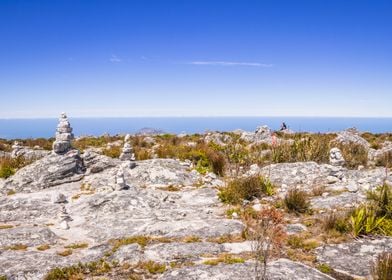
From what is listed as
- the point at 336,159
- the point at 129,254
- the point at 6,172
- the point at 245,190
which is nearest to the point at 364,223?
the point at 245,190

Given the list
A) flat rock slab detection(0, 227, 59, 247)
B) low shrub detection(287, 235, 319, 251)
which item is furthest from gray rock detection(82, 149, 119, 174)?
low shrub detection(287, 235, 319, 251)

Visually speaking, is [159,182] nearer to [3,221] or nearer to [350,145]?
[3,221]

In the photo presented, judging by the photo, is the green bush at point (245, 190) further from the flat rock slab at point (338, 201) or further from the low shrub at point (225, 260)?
the low shrub at point (225, 260)

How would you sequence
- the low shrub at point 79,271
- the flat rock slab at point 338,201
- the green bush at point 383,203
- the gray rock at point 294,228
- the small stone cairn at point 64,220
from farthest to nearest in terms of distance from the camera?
the flat rock slab at point 338,201
the small stone cairn at point 64,220
the green bush at point 383,203
the gray rock at point 294,228
the low shrub at point 79,271

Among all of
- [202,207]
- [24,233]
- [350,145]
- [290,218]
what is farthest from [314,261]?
[350,145]

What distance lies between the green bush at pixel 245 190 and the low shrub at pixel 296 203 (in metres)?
1.72

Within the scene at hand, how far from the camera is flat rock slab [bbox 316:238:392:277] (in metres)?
6.76

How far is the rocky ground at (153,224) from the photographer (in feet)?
22.4

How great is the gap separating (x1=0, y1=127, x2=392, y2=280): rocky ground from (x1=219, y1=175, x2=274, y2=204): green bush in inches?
13.3

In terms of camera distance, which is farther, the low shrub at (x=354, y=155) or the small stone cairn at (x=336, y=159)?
the low shrub at (x=354, y=155)

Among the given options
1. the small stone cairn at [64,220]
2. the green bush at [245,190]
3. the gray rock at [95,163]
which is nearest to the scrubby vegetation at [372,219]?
the green bush at [245,190]

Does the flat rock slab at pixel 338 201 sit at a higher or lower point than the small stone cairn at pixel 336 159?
lower

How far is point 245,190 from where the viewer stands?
1227 centimetres

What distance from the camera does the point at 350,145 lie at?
22.0 m
